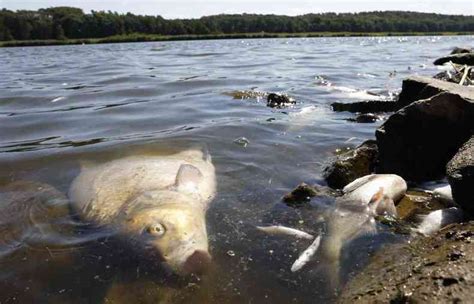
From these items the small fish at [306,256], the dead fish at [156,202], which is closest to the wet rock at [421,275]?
the small fish at [306,256]

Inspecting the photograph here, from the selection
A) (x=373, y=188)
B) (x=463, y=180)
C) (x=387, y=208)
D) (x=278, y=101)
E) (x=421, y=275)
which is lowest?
(x=278, y=101)

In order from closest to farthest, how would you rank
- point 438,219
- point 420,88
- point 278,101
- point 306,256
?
point 306,256 → point 438,219 → point 420,88 → point 278,101

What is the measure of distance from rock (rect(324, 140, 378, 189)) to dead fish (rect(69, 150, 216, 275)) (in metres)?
1.47

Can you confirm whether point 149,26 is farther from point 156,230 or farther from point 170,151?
point 156,230

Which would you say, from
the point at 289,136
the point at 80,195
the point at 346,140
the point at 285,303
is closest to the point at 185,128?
the point at 289,136

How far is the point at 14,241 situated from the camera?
4562 mm

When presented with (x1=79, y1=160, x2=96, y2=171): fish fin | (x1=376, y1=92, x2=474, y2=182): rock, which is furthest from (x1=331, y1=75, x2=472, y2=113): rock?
(x1=79, y1=160, x2=96, y2=171): fish fin

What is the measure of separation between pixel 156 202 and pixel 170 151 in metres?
2.58

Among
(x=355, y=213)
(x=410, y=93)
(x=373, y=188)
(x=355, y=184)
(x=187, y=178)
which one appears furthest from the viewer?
(x=410, y=93)

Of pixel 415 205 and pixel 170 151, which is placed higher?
pixel 415 205

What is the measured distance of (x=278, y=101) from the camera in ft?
37.6

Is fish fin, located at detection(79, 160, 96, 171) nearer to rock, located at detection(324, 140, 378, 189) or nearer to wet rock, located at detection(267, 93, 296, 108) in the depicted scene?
rock, located at detection(324, 140, 378, 189)

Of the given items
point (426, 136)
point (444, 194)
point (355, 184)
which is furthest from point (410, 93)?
point (355, 184)

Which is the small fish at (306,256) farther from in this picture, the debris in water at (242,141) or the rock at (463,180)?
the debris in water at (242,141)
